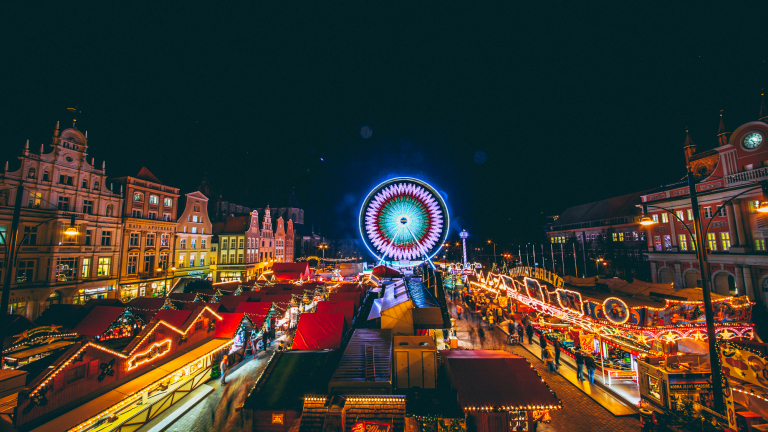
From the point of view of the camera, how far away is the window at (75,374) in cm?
763

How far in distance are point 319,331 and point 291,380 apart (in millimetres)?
5169

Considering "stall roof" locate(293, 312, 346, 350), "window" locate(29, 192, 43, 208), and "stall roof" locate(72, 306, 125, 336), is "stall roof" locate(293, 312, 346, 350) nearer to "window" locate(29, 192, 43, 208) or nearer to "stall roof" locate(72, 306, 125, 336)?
"stall roof" locate(72, 306, 125, 336)

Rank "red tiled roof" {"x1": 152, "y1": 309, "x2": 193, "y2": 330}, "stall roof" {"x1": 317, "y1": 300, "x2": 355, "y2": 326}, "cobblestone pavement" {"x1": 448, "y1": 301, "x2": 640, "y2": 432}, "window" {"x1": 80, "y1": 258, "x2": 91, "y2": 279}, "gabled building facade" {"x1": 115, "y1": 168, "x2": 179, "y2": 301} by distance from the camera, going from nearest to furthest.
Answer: "cobblestone pavement" {"x1": 448, "y1": 301, "x2": 640, "y2": 432}, "red tiled roof" {"x1": 152, "y1": 309, "x2": 193, "y2": 330}, "stall roof" {"x1": 317, "y1": 300, "x2": 355, "y2": 326}, "window" {"x1": 80, "y1": 258, "x2": 91, "y2": 279}, "gabled building facade" {"x1": 115, "y1": 168, "x2": 179, "y2": 301}

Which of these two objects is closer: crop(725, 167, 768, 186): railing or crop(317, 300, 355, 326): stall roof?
crop(317, 300, 355, 326): stall roof

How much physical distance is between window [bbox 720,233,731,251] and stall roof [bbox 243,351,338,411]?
127 feet

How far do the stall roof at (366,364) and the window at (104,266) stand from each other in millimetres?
30615

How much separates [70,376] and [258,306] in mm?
10027

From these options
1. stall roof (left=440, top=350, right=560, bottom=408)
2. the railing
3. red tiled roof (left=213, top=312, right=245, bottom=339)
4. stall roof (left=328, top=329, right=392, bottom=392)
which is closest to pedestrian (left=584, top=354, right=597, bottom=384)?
stall roof (left=440, top=350, right=560, bottom=408)

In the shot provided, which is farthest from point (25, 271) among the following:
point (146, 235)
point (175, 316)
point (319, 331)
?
point (319, 331)

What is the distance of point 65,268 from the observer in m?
23.6

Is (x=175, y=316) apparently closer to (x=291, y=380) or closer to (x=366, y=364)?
(x=291, y=380)

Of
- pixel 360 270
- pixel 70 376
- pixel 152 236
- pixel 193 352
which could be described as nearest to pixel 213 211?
pixel 152 236

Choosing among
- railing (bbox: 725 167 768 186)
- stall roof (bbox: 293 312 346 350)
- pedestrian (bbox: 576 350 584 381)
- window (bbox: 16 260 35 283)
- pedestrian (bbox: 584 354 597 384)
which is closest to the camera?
pedestrian (bbox: 584 354 597 384)

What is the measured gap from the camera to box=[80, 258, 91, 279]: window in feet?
81.9
